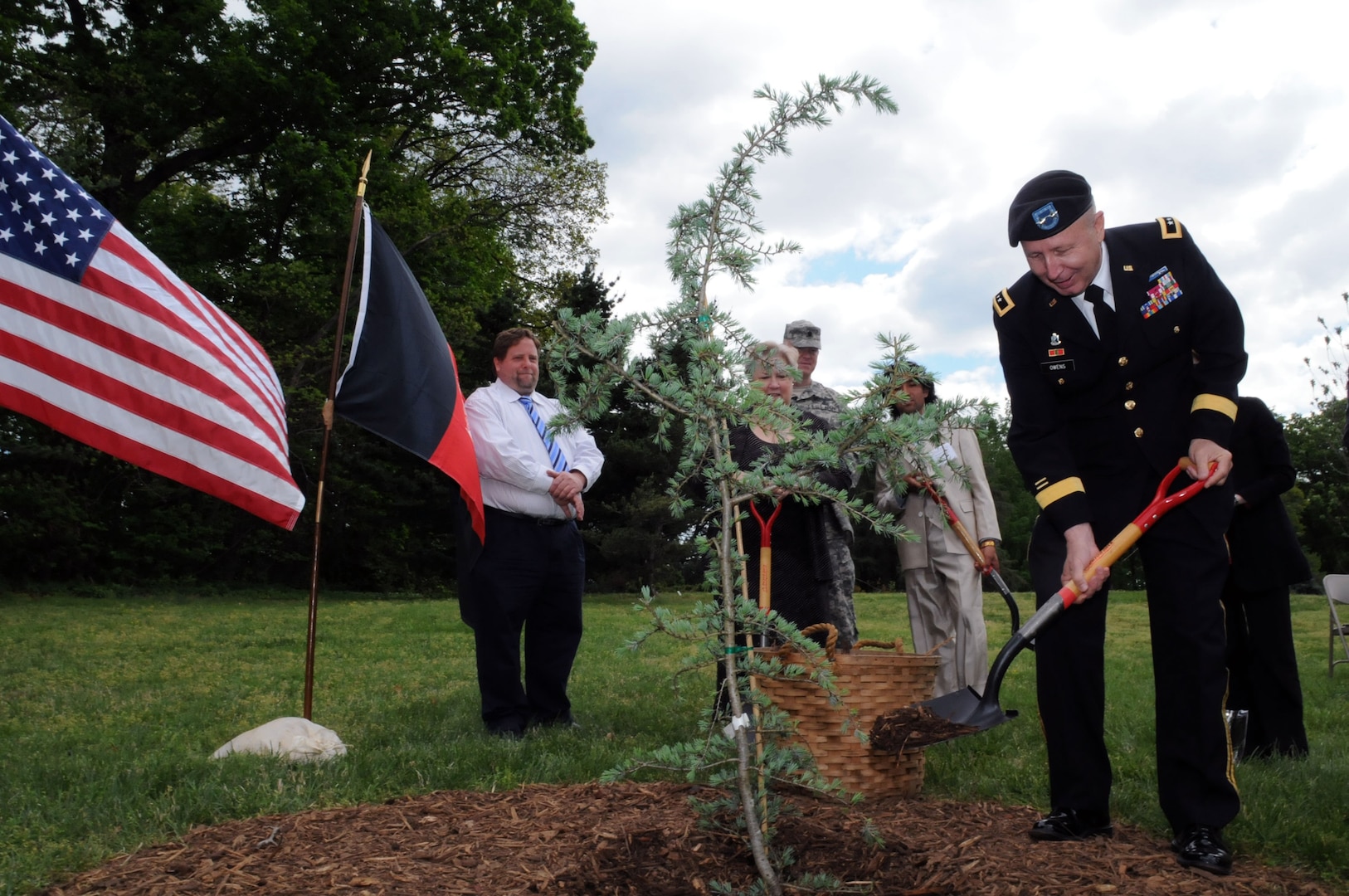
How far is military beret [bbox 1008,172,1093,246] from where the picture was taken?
3195 millimetres

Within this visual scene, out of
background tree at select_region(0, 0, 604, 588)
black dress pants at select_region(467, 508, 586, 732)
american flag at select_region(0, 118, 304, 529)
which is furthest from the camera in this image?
background tree at select_region(0, 0, 604, 588)

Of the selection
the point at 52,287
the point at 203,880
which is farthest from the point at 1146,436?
the point at 52,287

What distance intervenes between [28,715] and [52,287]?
315 centimetres

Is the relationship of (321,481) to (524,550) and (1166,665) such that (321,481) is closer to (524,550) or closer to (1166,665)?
(524,550)

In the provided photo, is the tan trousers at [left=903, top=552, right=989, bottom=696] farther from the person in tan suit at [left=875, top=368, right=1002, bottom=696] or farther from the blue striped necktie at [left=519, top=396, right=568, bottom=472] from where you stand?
the blue striped necktie at [left=519, top=396, right=568, bottom=472]

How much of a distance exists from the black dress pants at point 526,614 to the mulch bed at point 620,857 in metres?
1.67

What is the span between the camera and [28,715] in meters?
6.44

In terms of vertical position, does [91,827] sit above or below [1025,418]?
below

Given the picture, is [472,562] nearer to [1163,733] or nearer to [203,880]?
[203,880]

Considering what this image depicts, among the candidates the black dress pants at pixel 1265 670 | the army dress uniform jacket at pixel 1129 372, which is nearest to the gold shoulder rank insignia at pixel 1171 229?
the army dress uniform jacket at pixel 1129 372

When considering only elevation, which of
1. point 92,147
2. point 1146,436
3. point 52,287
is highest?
point 92,147

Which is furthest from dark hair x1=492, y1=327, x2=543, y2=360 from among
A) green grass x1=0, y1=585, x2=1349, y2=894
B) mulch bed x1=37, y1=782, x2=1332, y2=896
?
mulch bed x1=37, y1=782, x2=1332, y2=896

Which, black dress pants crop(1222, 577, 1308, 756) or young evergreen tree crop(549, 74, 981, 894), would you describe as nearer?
young evergreen tree crop(549, 74, 981, 894)

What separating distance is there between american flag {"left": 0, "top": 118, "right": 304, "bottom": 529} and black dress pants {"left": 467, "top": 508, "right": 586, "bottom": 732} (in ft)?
3.36
